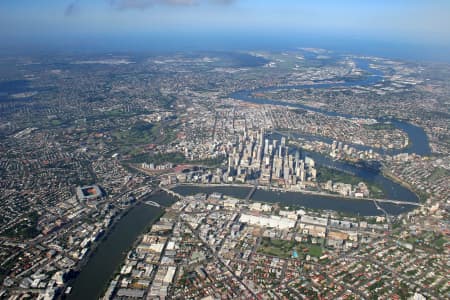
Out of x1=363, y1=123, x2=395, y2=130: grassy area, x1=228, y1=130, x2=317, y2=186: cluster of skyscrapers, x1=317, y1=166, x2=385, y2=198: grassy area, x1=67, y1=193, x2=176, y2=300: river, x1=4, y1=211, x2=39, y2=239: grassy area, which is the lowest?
x1=67, y1=193, x2=176, y2=300: river

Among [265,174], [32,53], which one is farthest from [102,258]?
[32,53]

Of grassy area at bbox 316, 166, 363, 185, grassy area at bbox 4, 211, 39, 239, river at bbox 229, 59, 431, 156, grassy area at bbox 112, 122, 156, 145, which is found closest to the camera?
grassy area at bbox 4, 211, 39, 239

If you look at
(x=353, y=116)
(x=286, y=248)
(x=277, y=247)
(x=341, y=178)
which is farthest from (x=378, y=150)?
(x=277, y=247)

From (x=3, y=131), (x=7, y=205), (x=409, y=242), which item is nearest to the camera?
(x=409, y=242)

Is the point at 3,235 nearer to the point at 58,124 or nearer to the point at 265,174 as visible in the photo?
the point at 265,174

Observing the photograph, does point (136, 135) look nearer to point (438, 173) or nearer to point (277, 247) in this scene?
point (277, 247)

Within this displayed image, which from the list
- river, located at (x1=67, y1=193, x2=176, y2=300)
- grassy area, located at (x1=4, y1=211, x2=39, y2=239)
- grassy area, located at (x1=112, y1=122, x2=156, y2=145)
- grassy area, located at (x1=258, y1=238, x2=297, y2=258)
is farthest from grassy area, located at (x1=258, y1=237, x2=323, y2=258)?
grassy area, located at (x1=112, y1=122, x2=156, y2=145)

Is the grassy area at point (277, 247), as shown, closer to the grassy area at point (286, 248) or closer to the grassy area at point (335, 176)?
the grassy area at point (286, 248)

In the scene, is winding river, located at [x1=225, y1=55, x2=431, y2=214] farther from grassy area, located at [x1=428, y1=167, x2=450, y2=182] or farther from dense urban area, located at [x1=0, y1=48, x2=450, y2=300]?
grassy area, located at [x1=428, y1=167, x2=450, y2=182]
